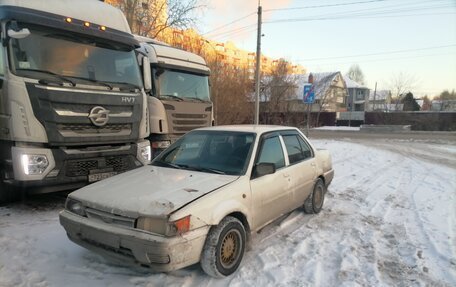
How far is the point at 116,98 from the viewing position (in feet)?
20.1

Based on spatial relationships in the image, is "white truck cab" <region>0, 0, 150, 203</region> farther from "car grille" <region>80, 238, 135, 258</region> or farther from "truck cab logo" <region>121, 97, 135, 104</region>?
"car grille" <region>80, 238, 135, 258</region>

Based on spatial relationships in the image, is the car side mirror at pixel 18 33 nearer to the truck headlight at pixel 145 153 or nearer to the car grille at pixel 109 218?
the truck headlight at pixel 145 153

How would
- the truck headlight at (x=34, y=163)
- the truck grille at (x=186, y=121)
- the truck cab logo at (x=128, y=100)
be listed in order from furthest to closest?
the truck grille at (x=186, y=121) < the truck cab logo at (x=128, y=100) < the truck headlight at (x=34, y=163)

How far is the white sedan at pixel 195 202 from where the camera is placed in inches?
127

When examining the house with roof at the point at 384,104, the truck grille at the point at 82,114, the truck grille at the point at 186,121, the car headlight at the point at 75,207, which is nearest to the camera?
the car headlight at the point at 75,207

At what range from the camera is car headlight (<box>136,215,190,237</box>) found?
316cm

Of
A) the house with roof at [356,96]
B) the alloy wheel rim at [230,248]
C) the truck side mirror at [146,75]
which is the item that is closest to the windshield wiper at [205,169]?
the alloy wheel rim at [230,248]

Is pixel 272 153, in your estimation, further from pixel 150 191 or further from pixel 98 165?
pixel 98 165

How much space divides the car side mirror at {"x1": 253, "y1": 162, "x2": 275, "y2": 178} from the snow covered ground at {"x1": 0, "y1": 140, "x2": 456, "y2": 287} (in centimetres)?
101

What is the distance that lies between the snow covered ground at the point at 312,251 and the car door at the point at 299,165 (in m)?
0.52

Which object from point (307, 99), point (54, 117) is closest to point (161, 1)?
point (307, 99)

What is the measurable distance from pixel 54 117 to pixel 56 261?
Answer: 238cm

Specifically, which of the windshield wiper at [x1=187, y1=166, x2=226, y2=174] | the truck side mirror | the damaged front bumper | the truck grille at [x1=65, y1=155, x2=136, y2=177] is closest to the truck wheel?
the truck grille at [x1=65, y1=155, x2=136, y2=177]

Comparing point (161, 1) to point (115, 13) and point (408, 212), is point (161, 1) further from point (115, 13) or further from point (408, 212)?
point (408, 212)
